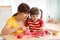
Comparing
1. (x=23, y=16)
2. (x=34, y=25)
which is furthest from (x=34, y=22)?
(x=23, y=16)

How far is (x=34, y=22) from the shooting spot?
1551 millimetres

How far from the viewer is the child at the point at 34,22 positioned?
58.4 inches

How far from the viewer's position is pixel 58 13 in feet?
10.2

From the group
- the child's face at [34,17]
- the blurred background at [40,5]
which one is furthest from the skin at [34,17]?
the blurred background at [40,5]

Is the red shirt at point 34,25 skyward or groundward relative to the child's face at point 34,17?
groundward

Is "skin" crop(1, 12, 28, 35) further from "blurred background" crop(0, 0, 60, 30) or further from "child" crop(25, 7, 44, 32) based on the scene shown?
"blurred background" crop(0, 0, 60, 30)

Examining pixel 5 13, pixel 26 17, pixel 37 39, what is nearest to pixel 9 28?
pixel 26 17

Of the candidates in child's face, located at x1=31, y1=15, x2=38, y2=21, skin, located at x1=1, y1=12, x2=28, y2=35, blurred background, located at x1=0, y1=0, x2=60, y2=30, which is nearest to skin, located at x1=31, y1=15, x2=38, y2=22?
child's face, located at x1=31, y1=15, x2=38, y2=21

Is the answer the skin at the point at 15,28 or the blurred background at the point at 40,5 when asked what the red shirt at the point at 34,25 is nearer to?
the skin at the point at 15,28

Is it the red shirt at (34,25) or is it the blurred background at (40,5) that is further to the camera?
the blurred background at (40,5)

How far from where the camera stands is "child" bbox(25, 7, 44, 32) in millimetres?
1482

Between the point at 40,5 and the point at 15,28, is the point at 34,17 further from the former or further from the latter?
the point at 40,5

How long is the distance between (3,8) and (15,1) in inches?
12.8

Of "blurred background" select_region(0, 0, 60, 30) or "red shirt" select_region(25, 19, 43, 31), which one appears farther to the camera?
"blurred background" select_region(0, 0, 60, 30)
